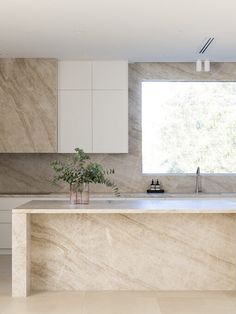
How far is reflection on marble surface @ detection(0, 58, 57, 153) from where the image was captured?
21.1 ft

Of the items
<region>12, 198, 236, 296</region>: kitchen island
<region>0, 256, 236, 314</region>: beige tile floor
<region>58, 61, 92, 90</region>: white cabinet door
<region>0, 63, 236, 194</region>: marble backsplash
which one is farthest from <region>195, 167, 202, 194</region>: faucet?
<region>0, 256, 236, 314</region>: beige tile floor

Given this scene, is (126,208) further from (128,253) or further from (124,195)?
(124,195)

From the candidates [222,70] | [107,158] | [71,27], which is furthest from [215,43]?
[107,158]

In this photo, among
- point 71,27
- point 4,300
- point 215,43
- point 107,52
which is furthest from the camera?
point 107,52

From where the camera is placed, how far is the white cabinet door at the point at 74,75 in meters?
6.56

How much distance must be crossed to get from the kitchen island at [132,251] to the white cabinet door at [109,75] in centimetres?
237

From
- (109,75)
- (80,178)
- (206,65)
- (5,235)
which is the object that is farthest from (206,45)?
(5,235)

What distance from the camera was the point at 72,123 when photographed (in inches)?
259

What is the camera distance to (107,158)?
6977mm

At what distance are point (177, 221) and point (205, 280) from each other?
2.00ft

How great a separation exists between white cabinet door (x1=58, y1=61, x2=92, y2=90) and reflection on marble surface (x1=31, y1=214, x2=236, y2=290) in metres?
2.44

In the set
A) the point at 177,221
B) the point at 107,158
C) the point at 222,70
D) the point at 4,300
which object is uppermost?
the point at 222,70

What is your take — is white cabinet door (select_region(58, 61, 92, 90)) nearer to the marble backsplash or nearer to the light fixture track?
the marble backsplash

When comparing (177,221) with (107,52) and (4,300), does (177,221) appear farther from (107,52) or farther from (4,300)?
(107,52)
